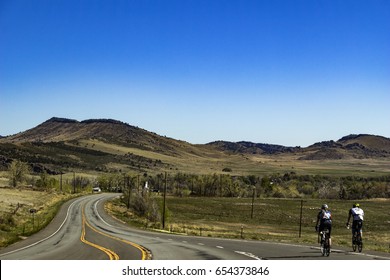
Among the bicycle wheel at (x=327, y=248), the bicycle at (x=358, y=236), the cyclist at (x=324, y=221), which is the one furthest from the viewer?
the bicycle at (x=358, y=236)

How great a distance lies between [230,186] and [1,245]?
474 feet

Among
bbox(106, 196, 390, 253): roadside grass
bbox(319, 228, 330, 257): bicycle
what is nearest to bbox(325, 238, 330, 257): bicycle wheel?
bbox(319, 228, 330, 257): bicycle

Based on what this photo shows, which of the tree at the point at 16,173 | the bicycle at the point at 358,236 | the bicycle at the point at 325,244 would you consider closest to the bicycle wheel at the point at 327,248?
the bicycle at the point at 325,244

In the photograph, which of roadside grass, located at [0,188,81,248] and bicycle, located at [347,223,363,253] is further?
roadside grass, located at [0,188,81,248]

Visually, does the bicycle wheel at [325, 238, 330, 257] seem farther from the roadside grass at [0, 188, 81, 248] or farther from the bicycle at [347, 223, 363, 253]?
the roadside grass at [0, 188, 81, 248]

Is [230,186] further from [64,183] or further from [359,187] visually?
[64,183]

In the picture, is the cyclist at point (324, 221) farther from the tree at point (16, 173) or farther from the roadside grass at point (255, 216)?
the tree at point (16, 173)

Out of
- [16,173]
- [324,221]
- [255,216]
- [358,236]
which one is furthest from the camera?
[16,173]

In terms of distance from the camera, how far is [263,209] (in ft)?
405

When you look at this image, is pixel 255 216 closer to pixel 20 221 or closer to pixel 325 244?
pixel 20 221

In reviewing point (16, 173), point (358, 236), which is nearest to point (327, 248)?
point (358, 236)

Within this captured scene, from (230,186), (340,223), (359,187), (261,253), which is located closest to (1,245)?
(261,253)

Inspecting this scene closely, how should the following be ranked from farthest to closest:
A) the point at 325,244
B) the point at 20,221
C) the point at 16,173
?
1. the point at 16,173
2. the point at 20,221
3. the point at 325,244

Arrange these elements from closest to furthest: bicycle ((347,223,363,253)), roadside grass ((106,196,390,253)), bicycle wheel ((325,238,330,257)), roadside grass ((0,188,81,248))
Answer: bicycle wheel ((325,238,330,257))
bicycle ((347,223,363,253))
roadside grass ((0,188,81,248))
roadside grass ((106,196,390,253))
